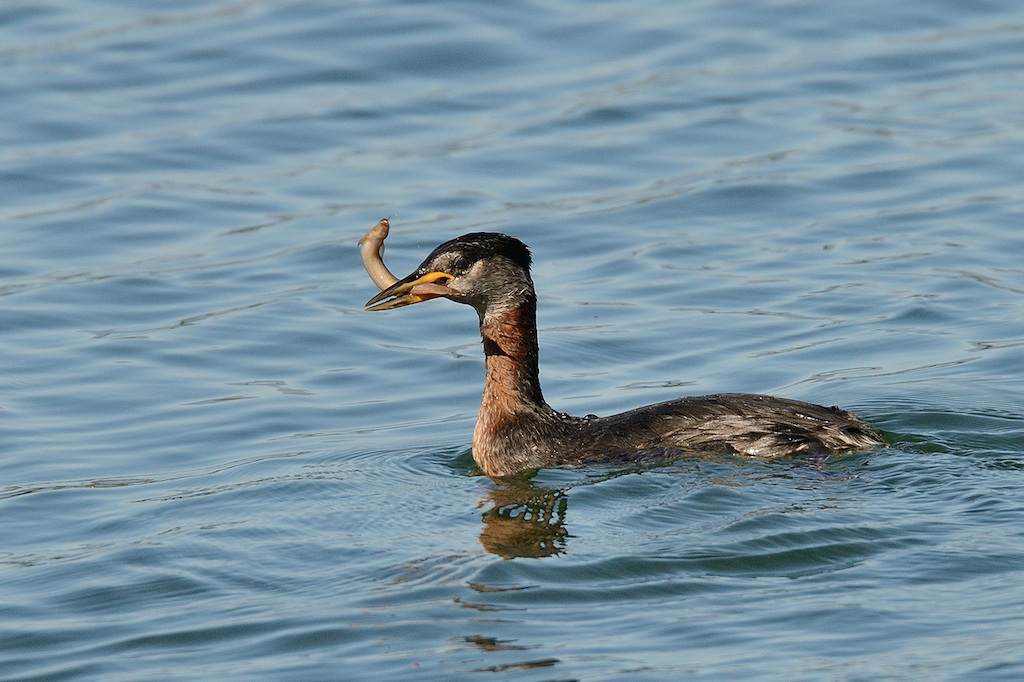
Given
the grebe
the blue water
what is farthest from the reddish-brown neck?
the blue water

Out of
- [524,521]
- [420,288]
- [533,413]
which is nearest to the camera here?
[524,521]

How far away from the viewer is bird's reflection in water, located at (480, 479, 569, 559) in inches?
352

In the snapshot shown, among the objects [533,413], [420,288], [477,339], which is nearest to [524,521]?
[533,413]

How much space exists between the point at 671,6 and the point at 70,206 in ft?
30.5

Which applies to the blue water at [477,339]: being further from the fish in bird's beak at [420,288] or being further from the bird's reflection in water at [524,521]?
the fish in bird's beak at [420,288]

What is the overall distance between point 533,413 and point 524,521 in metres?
1.28

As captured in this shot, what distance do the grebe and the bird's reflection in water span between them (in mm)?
357

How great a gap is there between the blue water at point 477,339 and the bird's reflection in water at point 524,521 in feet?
0.11

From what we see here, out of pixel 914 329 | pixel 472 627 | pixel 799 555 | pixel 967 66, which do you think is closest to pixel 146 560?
pixel 472 627

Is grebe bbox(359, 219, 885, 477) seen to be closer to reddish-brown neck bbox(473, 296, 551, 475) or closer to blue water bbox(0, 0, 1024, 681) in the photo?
reddish-brown neck bbox(473, 296, 551, 475)

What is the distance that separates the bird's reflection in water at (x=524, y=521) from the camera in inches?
352

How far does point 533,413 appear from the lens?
10664 millimetres

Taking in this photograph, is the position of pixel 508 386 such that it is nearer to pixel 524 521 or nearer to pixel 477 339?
pixel 524 521

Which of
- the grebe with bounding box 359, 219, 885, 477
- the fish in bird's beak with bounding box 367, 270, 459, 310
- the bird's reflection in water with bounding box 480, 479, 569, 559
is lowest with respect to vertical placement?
the bird's reflection in water with bounding box 480, 479, 569, 559
